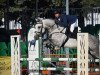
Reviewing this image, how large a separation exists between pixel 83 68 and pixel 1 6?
1214 centimetres

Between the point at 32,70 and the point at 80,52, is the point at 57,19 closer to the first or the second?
the point at 32,70

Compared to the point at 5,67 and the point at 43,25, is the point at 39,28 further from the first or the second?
the point at 5,67

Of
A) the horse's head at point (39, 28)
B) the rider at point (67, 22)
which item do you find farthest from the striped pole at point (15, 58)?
the rider at point (67, 22)

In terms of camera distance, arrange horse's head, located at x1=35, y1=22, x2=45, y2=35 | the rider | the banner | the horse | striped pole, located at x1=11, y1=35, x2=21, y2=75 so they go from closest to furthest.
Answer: striped pole, located at x1=11, y1=35, x2=21, y2=75, horse's head, located at x1=35, y1=22, x2=45, y2=35, the horse, the rider, the banner

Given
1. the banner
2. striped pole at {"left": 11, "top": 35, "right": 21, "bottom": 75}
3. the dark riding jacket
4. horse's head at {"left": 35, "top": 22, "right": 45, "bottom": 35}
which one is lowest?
the banner

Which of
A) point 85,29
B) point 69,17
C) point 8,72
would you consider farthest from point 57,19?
point 85,29

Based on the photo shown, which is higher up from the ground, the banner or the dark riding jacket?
the dark riding jacket

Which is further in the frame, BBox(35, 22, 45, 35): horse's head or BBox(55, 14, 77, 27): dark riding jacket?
BBox(55, 14, 77, 27): dark riding jacket

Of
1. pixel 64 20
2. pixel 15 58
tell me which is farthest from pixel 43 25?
pixel 15 58

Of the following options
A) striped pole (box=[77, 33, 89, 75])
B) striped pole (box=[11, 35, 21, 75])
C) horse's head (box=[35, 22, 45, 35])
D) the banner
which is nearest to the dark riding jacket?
horse's head (box=[35, 22, 45, 35])

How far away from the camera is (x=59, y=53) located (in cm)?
1136

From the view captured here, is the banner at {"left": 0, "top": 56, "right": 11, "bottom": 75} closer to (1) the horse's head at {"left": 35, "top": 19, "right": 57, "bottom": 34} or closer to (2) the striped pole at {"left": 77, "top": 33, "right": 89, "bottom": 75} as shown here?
(1) the horse's head at {"left": 35, "top": 19, "right": 57, "bottom": 34}

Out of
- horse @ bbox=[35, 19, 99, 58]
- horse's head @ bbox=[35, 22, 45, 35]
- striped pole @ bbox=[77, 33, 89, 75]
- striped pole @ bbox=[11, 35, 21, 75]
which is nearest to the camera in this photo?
striped pole @ bbox=[77, 33, 89, 75]

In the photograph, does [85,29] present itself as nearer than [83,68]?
No
